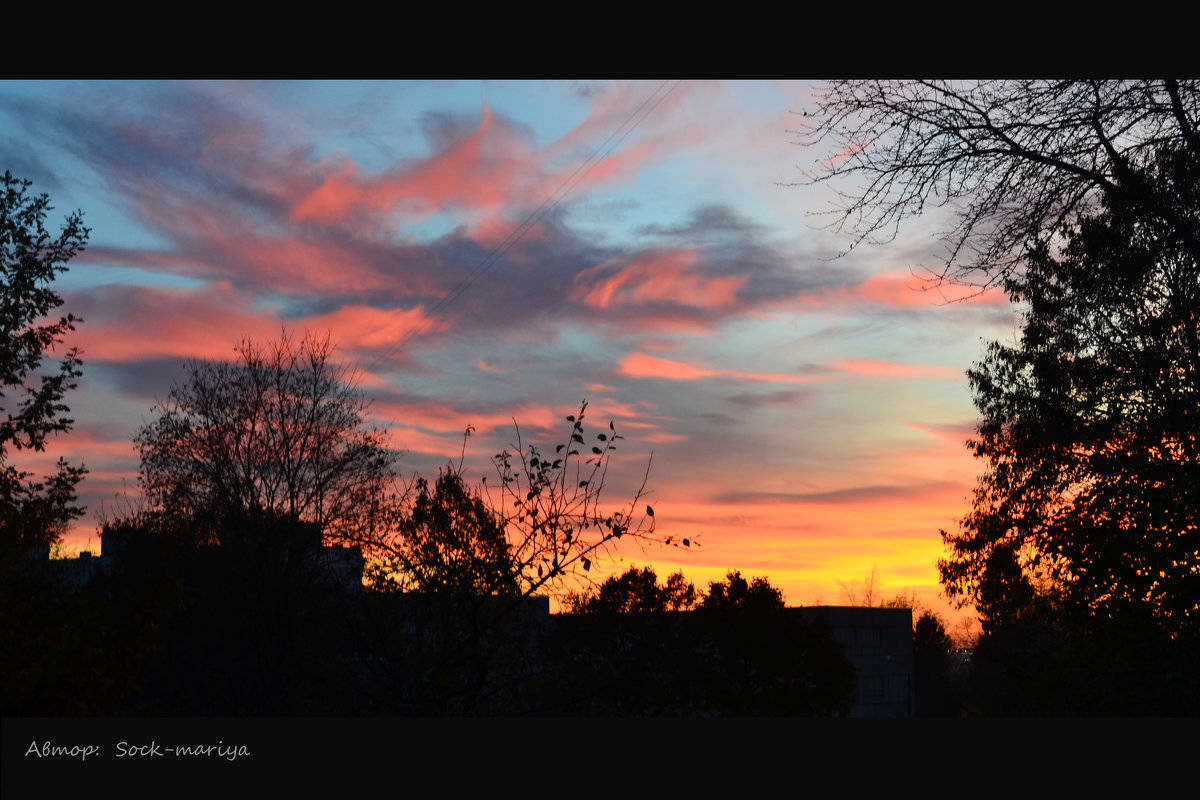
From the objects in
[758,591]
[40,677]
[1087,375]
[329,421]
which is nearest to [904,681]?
[758,591]

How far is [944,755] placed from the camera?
12.1 feet

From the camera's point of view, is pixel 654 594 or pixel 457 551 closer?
pixel 457 551

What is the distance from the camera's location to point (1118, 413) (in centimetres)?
1214

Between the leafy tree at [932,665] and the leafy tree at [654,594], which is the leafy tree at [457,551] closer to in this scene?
the leafy tree at [654,594]

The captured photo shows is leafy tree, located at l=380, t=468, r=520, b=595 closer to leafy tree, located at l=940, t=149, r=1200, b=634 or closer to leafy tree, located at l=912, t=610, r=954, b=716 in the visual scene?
leafy tree, located at l=940, t=149, r=1200, b=634

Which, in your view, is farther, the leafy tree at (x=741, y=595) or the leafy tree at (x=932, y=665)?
the leafy tree at (x=932, y=665)

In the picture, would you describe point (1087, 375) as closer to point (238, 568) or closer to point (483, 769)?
point (483, 769)

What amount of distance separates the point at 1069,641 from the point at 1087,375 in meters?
4.83

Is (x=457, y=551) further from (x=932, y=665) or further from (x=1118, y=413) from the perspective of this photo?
(x=932, y=665)

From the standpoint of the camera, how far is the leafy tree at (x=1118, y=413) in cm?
877

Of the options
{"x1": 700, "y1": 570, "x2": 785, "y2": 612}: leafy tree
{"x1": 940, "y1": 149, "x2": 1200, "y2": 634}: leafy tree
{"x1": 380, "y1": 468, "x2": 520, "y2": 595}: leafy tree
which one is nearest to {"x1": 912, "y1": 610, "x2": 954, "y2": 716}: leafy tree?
{"x1": 700, "y1": 570, "x2": 785, "y2": 612}: leafy tree

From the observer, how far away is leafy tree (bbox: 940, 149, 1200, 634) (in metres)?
8.77

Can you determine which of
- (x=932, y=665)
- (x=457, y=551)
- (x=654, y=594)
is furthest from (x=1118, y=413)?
(x=932, y=665)

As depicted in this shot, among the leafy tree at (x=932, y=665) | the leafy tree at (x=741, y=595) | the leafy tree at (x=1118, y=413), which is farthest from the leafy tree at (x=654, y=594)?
the leafy tree at (x=932, y=665)
